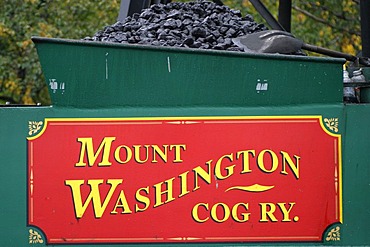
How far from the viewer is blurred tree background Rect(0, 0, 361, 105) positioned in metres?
13.4

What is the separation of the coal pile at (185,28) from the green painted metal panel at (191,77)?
0.64 metres

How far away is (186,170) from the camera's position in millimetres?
3562

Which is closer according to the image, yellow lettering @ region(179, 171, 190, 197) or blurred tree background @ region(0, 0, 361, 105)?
yellow lettering @ region(179, 171, 190, 197)

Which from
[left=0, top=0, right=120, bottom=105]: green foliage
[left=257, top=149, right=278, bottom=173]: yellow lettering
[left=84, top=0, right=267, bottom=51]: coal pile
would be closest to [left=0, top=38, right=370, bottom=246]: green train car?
[left=257, top=149, right=278, bottom=173]: yellow lettering

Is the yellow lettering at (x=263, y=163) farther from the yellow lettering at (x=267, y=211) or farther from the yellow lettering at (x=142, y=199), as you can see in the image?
the yellow lettering at (x=142, y=199)

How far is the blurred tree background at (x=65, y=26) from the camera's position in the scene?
13.4 m

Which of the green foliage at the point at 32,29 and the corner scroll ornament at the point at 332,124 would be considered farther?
the green foliage at the point at 32,29

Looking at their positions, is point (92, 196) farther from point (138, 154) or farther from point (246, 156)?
point (246, 156)

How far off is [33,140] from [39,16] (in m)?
10.7

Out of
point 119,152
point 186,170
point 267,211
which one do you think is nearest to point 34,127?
point 119,152

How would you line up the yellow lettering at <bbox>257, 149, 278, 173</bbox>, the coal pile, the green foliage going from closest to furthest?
the yellow lettering at <bbox>257, 149, 278, 173</bbox> < the coal pile < the green foliage

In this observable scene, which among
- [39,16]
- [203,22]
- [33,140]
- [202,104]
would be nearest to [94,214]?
[33,140]

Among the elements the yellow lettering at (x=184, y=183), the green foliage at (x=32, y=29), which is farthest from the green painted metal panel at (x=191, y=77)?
the green foliage at (x=32, y=29)

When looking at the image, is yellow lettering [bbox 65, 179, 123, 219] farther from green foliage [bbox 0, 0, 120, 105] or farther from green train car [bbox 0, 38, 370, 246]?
green foliage [bbox 0, 0, 120, 105]
